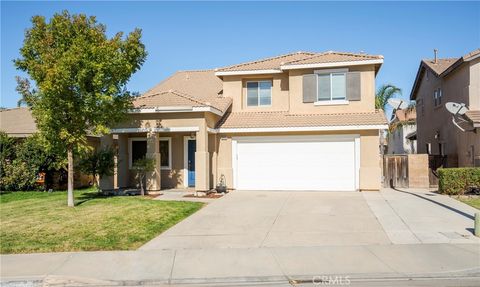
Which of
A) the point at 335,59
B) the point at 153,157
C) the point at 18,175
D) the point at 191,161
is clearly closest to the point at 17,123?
the point at 18,175

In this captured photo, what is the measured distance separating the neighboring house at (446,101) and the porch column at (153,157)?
13346mm

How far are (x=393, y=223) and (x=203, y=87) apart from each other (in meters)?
14.1

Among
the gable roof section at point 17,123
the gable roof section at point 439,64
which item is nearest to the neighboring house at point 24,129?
the gable roof section at point 17,123

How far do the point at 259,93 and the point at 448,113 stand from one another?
1020 cm

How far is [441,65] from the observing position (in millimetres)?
25656

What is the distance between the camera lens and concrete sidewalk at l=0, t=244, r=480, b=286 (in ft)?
23.5

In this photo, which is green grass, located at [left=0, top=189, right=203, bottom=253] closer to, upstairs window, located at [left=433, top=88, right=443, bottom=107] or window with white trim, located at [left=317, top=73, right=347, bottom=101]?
window with white trim, located at [left=317, top=73, right=347, bottom=101]

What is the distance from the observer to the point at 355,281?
6.98m

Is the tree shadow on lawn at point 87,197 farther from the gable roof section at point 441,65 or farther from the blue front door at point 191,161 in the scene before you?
the gable roof section at point 441,65

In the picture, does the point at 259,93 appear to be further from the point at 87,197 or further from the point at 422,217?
the point at 422,217

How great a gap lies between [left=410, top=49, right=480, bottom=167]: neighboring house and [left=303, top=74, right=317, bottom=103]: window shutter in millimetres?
6710

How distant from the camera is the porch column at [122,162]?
18984 mm

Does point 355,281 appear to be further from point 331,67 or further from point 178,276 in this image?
point 331,67

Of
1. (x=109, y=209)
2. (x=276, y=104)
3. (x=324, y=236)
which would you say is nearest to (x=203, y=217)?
(x=109, y=209)
